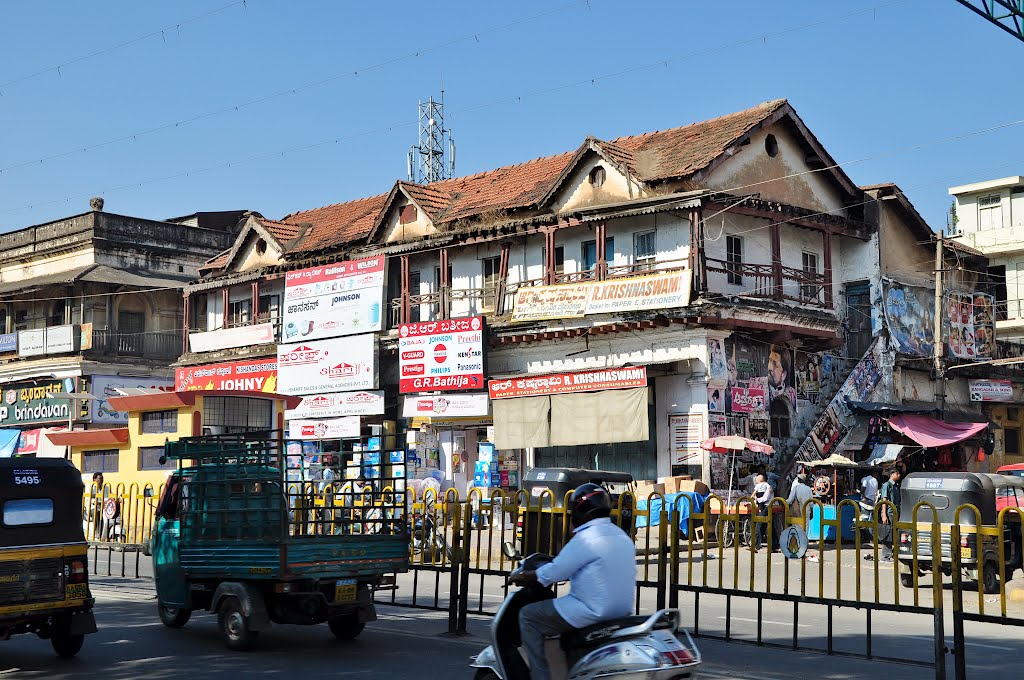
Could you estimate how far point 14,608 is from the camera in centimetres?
1000

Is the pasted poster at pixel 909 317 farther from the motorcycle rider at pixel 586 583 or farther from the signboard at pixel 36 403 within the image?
the signboard at pixel 36 403

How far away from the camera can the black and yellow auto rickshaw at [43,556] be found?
397 inches

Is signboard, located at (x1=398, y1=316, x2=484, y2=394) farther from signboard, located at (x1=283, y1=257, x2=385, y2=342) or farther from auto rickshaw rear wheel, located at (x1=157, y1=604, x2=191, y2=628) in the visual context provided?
auto rickshaw rear wheel, located at (x1=157, y1=604, x2=191, y2=628)

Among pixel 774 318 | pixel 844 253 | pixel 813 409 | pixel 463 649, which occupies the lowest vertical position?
pixel 463 649

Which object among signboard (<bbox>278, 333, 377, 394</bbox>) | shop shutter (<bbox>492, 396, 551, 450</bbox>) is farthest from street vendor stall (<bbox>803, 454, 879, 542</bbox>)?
signboard (<bbox>278, 333, 377, 394</bbox>)

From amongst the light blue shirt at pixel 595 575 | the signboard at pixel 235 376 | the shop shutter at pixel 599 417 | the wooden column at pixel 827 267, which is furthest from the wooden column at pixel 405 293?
the light blue shirt at pixel 595 575

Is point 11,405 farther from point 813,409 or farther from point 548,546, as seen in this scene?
point 548,546

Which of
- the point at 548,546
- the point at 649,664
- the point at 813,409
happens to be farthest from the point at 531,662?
the point at 813,409

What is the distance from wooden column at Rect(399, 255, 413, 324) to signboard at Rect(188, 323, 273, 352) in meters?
5.33

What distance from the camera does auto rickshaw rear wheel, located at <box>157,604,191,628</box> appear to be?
40.5 ft

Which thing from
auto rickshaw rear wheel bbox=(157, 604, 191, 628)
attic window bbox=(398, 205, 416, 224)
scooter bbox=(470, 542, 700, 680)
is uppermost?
attic window bbox=(398, 205, 416, 224)

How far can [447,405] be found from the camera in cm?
3141

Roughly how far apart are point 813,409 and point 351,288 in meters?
13.3

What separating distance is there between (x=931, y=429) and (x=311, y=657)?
2385cm
